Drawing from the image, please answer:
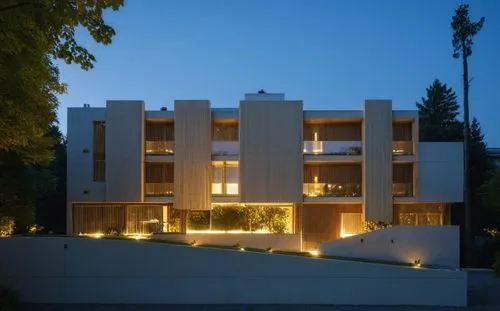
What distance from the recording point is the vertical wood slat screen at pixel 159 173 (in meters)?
29.4

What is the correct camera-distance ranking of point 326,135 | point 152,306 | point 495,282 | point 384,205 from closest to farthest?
point 152,306 → point 495,282 → point 384,205 → point 326,135

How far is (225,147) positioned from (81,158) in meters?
7.99

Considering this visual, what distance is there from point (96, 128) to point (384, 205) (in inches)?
646

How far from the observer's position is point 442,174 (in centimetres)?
2748

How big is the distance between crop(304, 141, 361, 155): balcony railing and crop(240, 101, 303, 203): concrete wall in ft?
2.97

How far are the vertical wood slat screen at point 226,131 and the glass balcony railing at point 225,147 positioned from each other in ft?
4.44

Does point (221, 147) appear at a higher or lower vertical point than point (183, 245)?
higher

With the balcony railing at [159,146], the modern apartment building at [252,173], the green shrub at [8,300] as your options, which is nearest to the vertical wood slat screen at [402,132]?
the modern apartment building at [252,173]

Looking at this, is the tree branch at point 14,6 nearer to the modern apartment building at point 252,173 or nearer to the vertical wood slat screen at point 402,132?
the modern apartment building at point 252,173

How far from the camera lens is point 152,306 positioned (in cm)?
1664

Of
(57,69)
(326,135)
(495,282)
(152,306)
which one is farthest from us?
(326,135)

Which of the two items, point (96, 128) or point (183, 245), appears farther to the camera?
point (96, 128)

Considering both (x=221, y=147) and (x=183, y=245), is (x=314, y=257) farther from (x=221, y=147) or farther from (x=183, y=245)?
(x=221, y=147)

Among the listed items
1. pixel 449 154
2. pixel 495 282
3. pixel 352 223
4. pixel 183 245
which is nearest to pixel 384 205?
pixel 352 223
